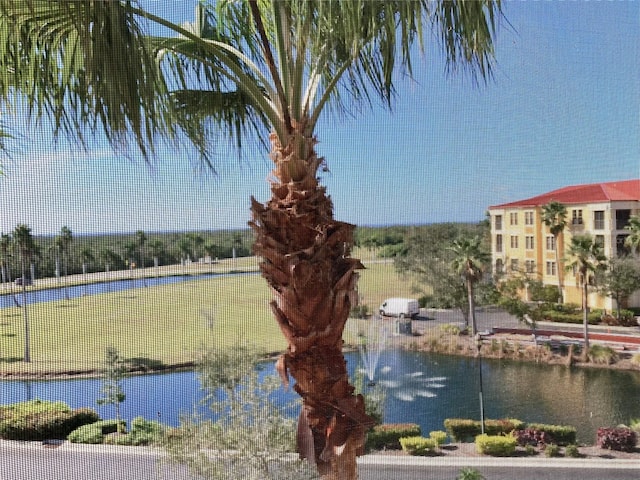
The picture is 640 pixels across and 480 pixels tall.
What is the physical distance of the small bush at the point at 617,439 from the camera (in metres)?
2.58

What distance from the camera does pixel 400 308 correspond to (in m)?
2.47

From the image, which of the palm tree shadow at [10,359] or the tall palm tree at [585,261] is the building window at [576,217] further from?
the palm tree shadow at [10,359]

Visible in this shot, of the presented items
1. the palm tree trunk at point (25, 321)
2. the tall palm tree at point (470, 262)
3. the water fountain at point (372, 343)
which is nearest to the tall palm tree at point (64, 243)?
the palm tree trunk at point (25, 321)

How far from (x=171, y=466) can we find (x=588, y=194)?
1894 millimetres

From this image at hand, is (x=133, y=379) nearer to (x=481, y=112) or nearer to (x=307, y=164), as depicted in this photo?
(x=307, y=164)

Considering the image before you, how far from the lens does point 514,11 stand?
7.07 ft

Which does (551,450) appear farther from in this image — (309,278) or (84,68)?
(84,68)

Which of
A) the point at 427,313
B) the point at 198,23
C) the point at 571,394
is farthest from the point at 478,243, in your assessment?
the point at 198,23

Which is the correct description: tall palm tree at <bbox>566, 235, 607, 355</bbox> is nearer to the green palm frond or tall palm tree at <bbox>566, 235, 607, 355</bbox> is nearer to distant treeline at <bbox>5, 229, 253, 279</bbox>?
distant treeline at <bbox>5, 229, 253, 279</bbox>

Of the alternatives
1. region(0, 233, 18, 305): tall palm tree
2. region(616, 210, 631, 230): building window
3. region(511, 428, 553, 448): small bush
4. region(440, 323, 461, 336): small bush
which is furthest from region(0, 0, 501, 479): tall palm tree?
region(511, 428, 553, 448): small bush

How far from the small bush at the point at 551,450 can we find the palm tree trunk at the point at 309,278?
1.56 metres

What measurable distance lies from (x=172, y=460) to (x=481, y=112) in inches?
64.9

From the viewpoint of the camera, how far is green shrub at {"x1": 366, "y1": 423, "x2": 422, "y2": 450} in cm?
246

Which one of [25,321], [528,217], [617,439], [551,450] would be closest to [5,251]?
[25,321]
